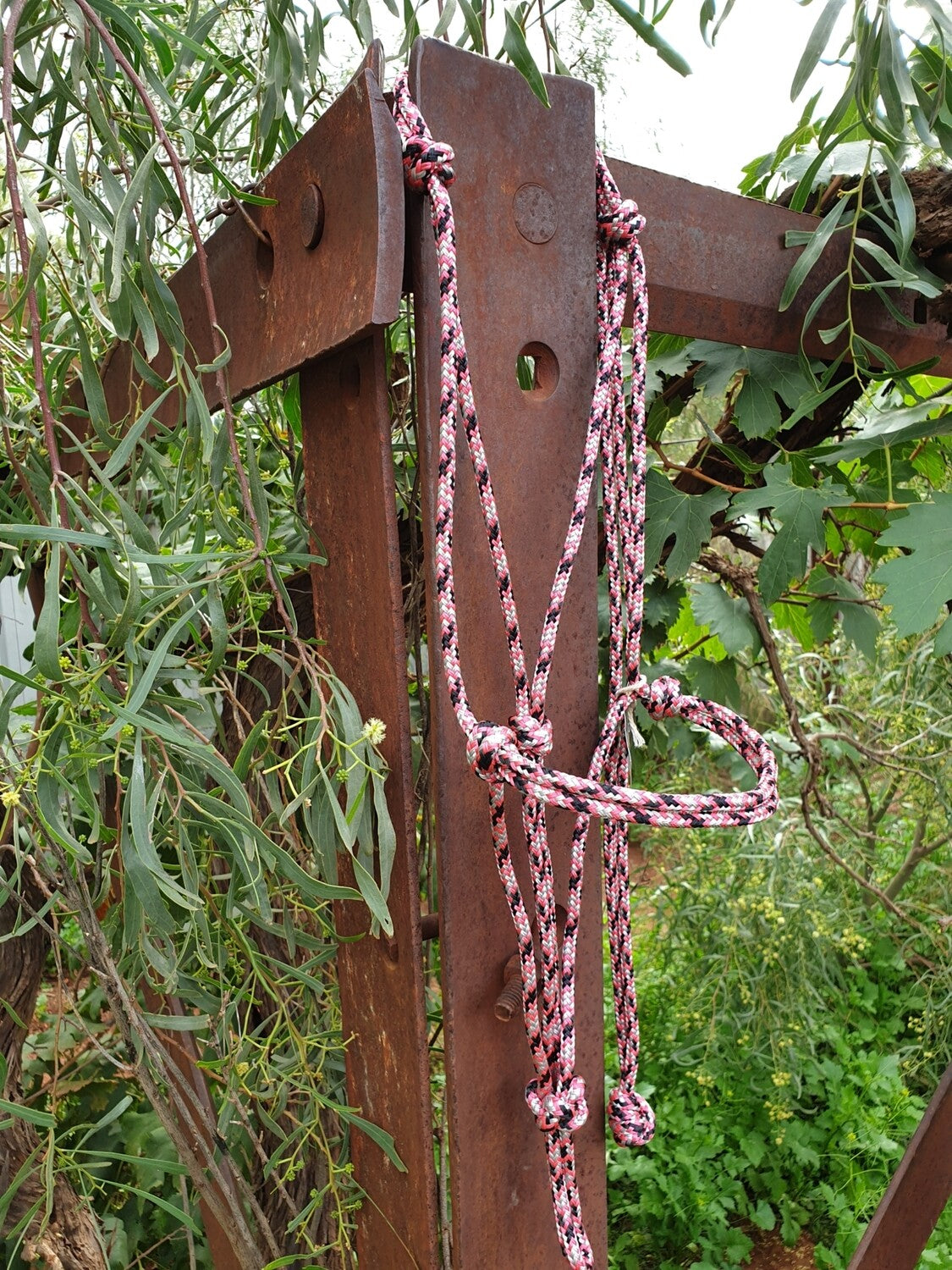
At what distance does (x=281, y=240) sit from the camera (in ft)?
2.19

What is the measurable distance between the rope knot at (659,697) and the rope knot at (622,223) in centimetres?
31

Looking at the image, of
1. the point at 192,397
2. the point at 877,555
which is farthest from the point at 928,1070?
the point at 192,397

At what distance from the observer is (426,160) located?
0.56 m

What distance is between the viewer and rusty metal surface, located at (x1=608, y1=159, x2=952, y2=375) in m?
0.75

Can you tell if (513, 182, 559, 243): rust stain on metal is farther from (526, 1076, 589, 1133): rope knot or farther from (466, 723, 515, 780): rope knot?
(526, 1076, 589, 1133): rope knot

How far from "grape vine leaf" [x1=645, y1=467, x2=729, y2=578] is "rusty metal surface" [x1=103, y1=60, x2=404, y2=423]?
54 centimetres

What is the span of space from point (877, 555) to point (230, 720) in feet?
3.10

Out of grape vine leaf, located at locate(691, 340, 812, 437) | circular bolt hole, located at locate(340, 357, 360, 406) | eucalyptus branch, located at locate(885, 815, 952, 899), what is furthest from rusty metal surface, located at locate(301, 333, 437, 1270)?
eucalyptus branch, located at locate(885, 815, 952, 899)

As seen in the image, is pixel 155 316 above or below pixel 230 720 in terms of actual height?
above

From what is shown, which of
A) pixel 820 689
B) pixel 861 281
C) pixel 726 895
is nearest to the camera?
pixel 861 281

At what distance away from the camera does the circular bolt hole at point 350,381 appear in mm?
642

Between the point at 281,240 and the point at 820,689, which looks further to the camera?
the point at 820,689

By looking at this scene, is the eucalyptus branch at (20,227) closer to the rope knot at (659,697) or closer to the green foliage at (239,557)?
the green foliage at (239,557)

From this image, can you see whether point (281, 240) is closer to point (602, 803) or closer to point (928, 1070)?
point (602, 803)
